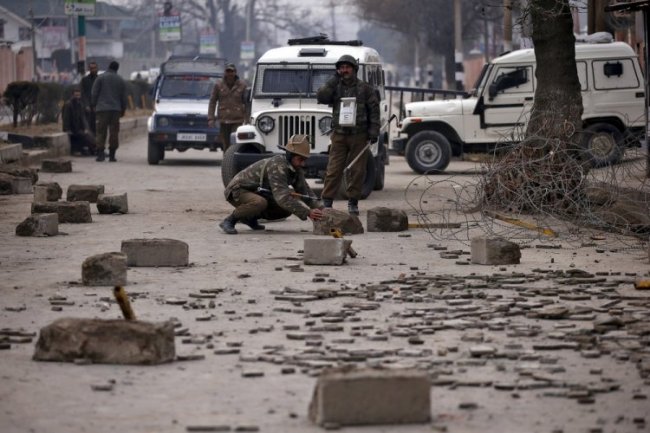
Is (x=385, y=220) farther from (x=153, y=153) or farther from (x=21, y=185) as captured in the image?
(x=153, y=153)

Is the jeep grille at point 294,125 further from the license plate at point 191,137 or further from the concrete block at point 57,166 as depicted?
the license plate at point 191,137

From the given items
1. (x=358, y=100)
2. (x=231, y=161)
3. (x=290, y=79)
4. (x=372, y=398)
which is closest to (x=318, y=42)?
(x=290, y=79)

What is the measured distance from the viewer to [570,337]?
8109 mm

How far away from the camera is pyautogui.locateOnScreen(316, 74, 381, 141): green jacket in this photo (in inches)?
648

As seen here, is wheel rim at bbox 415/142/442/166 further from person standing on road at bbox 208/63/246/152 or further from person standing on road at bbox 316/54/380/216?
person standing on road at bbox 316/54/380/216

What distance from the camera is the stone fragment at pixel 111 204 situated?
1678 cm

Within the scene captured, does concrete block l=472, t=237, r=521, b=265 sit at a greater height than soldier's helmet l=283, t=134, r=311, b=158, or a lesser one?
lesser

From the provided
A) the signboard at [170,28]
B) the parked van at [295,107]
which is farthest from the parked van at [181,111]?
the signboard at [170,28]

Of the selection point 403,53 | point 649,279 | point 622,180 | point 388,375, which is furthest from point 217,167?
point 403,53

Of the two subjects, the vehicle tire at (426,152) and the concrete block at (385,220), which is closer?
the concrete block at (385,220)

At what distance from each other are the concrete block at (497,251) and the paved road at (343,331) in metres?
0.17

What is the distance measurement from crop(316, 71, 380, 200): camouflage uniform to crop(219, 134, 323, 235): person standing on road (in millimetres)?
1914

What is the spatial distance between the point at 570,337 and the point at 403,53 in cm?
10569

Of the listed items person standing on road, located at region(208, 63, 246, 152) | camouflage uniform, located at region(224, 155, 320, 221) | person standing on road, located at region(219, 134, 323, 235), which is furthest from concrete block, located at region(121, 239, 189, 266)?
person standing on road, located at region(208, 63, 246, 152)
